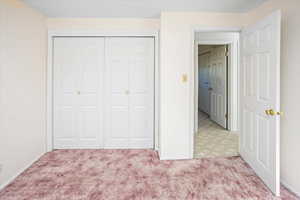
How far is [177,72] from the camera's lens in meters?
3.28

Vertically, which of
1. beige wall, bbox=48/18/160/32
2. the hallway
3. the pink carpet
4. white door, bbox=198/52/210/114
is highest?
beige wall, bbox=48/18/160/32

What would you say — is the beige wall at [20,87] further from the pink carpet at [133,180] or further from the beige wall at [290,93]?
the beige wall at [290,93]

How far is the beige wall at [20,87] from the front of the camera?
2.48 meters

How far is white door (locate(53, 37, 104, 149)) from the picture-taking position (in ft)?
12.2

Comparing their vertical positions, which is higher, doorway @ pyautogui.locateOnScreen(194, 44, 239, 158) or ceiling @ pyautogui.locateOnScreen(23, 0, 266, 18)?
ceiling @ pyautogui.locateOnScreen(23, 0, 266, 18)

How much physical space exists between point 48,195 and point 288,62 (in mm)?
3069

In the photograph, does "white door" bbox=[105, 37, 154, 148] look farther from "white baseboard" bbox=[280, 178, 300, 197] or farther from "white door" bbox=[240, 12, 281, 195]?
"white baseboard" bbox=[280, 178, 300, 197]

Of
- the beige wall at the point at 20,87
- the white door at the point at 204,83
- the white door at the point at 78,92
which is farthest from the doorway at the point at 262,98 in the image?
the white door at the point at 204,83

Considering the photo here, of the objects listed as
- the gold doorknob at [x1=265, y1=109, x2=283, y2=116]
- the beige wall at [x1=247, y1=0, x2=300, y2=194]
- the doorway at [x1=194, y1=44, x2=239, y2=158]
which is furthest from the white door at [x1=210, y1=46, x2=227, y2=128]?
the gold doorknob at [x1=265, y1=109, x2=283, y2=116]

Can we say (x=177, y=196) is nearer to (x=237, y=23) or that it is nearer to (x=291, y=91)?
(x=291, y=91)

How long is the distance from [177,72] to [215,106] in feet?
10.6

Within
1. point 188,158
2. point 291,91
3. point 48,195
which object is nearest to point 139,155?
point 188,158

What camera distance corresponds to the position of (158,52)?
11.9 ft

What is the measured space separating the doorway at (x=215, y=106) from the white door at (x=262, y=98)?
72 centimetres
